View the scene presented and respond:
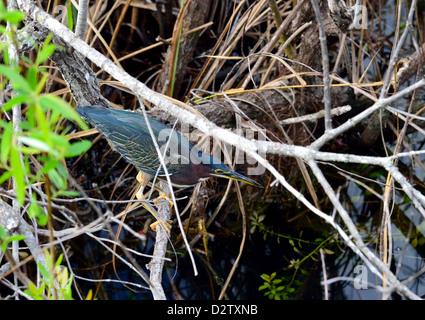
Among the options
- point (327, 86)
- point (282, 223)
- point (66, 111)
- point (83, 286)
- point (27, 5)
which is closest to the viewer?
point (66, 111)

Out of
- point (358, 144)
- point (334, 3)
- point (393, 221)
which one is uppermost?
point (334, 3)

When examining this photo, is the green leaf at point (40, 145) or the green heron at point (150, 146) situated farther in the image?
the green heron at point (150, 146)

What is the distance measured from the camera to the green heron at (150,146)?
1659mm

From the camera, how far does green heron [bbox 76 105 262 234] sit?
1.66 m

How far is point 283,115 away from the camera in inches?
92.7

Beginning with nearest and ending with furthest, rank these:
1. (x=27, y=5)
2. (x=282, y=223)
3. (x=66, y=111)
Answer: (x=66, y=111) < (x=27, y=5) < (x=282, y=223)

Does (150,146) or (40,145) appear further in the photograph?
(150,146)

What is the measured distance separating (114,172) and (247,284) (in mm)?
1036

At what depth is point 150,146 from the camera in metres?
1.71

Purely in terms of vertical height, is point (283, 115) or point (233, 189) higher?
point (283, 115)

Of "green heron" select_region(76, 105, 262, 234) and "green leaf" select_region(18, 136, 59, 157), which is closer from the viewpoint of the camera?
"green leaf" select_region(18, 136, 59, 157)

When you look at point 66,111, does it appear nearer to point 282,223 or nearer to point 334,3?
point 334,3

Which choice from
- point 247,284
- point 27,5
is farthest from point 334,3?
point 247,284
